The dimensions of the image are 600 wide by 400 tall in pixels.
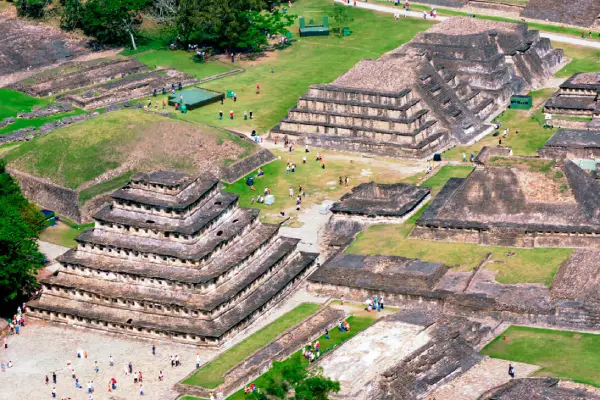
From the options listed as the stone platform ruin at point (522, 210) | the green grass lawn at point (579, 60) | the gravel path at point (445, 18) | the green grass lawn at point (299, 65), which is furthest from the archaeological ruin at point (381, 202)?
the gravel path at point (445, 18)

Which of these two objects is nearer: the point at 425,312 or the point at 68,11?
the point at 425,312

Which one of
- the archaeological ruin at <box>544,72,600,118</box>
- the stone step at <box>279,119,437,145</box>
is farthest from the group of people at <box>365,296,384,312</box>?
the archaeological ruin at <box>544,72,600,118</box>

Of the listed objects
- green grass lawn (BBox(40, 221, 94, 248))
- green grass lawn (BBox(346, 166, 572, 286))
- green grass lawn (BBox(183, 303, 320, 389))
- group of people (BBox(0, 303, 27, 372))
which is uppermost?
green grass lawn (BBox(346, 166, 572, 286))

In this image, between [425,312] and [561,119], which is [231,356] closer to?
[425,312]

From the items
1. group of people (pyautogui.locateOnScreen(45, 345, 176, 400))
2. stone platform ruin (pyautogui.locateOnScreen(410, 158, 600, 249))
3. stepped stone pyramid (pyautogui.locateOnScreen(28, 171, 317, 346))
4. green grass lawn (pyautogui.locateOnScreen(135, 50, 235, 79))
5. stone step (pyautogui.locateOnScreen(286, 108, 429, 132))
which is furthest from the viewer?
green grass lawn (pyautogui.locateOnScreen(135, 50, 235, 79))

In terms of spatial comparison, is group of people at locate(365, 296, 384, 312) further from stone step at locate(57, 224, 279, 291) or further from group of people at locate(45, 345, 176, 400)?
group of people at locate(45, 345, 176, 400)

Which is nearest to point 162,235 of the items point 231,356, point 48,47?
Answer: point 231,356
